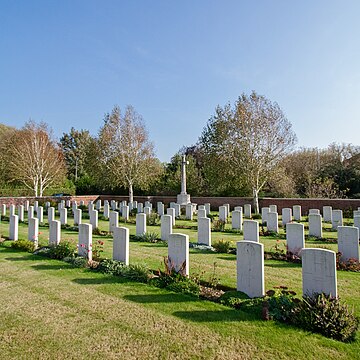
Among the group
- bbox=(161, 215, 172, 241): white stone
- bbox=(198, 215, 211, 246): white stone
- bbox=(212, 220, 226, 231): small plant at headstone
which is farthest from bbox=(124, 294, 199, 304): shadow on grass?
bbox=(212, 220, 226, 231): small plant at headstone

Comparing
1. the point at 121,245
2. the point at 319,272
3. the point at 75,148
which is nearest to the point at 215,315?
the point at 319,272

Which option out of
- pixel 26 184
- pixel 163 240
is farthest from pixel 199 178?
pixel 163 240

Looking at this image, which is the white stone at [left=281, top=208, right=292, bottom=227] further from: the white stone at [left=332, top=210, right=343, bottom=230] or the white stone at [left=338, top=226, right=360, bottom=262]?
the white stone at [left=338, top=226, right=360, bottom=262]

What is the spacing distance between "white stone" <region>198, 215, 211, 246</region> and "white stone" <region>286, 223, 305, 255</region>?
8.93 feet

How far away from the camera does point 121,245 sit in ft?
24.7

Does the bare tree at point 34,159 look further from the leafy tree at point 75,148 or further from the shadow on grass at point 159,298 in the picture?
the shadow on grass at point 159,298

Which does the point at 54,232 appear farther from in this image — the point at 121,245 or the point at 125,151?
the point at 125,151

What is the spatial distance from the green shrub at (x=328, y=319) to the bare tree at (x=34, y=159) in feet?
108

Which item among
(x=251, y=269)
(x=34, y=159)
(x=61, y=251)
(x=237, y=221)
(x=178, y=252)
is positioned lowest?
(x=61, y=251)

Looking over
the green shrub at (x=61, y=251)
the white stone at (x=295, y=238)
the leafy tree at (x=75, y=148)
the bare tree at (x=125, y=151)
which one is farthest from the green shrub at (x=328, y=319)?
the leafy tree at (x=75, y=148)

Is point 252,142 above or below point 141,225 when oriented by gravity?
above

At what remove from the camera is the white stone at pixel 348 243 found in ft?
25.0

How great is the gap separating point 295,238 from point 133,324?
602cm

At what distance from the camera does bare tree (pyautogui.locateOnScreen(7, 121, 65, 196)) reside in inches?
1281
